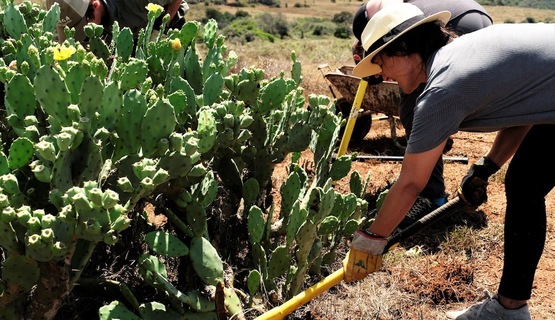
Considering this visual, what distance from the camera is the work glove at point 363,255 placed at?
2.51 metres

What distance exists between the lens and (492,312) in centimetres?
279

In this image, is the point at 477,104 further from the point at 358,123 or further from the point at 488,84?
the point at 358,123

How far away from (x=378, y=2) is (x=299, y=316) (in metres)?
2.03

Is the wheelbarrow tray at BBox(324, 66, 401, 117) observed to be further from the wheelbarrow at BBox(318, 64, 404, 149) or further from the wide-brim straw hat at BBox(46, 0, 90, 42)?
the wide-brim straw hat at BBox(46, 0, 90, 42)

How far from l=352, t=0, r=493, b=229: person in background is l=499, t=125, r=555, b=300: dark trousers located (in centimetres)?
86

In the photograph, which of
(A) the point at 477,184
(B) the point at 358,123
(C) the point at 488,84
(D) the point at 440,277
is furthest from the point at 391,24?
(B) the point at 358,123

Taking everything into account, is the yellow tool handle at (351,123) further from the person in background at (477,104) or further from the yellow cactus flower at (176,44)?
the yellow cactus flower at (176,44)

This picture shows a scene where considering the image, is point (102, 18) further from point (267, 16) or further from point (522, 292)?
point (267, 16)

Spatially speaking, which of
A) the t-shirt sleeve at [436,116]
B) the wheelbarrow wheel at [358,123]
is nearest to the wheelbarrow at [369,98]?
the wheelbarrow wheel at [358,123]

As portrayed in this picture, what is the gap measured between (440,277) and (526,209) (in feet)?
2.92

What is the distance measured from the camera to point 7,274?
2.09 metres

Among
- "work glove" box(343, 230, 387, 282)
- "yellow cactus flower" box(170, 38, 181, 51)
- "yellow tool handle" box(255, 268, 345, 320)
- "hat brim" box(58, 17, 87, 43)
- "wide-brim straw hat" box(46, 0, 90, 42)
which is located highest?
"yellow cactus flower" box(170, 38, 181, 51)

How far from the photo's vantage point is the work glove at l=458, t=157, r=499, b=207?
306cm

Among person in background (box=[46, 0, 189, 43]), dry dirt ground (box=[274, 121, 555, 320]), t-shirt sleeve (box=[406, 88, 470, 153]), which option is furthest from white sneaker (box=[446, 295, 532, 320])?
person in background (box=[46, 0, 189, 43])
